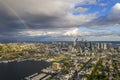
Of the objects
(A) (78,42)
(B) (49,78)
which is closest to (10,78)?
(B) (49,78)

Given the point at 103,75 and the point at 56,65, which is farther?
the point at 56,65

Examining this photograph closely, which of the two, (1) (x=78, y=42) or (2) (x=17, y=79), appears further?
(1) (x=78, y=42)

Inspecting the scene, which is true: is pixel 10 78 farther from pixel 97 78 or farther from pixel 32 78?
pixel 97 78

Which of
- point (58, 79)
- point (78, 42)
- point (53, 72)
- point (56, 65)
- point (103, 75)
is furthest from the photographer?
point (78, 42)

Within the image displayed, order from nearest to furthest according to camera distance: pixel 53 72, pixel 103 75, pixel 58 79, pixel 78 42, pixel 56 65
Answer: pixel 58 79 < pixel 103 75 < pixel 53 72 < pixel 56 65 < pixel 78 42

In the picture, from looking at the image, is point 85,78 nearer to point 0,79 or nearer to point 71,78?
point 71,78

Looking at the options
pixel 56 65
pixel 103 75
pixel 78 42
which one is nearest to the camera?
pixel 103 75

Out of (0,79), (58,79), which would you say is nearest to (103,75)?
(58,79)

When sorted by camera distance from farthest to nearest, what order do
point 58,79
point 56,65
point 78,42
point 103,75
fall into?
point 78,42 < point 56,65 < point 103,75 < point 58,79
